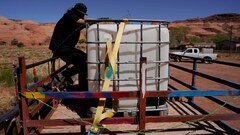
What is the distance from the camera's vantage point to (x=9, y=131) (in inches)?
96.9

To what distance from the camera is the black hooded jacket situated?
15.3 feet

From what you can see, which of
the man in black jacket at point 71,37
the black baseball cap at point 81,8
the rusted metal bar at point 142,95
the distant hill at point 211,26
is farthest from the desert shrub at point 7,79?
the distant hill at point 211,26

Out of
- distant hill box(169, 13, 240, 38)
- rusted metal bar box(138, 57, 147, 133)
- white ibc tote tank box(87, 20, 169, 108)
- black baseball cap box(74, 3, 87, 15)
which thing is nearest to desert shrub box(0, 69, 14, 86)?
black baseball cap box(74, 3, 87, 15)

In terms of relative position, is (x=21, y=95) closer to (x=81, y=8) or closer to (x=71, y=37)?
(x=71, y=37)

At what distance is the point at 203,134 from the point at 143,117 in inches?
53.5

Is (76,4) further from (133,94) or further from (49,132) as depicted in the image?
(133,94)

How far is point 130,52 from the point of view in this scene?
391 centimetres

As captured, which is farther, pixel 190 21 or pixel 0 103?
pixel 190 21

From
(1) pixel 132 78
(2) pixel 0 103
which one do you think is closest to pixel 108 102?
(1) pixel 132 78

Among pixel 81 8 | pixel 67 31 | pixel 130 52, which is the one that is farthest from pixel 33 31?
pixel 130 52

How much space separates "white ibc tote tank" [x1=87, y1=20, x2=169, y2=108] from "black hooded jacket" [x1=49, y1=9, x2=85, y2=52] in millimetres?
934

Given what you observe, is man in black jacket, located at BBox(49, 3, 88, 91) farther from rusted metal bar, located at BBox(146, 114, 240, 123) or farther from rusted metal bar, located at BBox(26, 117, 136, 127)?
rusted metal bar, located at BBox(146, 114, 240, 123)

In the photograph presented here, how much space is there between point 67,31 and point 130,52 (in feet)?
5.14

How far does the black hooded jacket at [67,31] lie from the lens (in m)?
4.68
